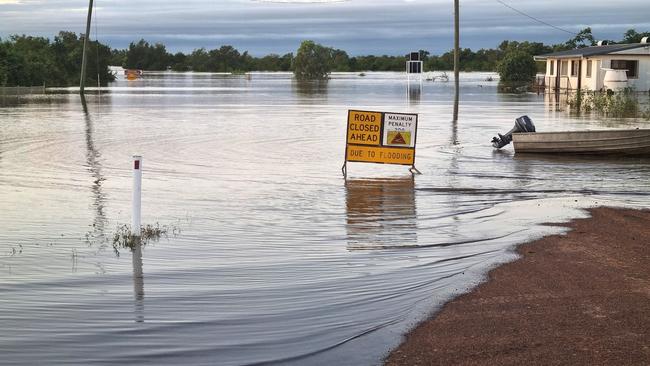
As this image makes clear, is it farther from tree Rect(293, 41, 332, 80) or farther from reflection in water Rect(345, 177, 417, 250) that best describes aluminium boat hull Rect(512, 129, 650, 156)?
tree Rect(293, 41, 332, 80)

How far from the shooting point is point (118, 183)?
1825 cm

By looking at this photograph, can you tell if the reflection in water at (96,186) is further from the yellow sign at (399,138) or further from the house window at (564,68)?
the house window at (564,68)

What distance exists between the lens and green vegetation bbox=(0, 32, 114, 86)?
78625mm

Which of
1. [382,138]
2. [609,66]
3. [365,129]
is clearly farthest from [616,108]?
[365,129]

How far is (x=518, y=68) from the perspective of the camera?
114 m

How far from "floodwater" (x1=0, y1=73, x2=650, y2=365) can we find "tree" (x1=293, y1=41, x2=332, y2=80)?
450 feet

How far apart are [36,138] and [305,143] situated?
8.74m

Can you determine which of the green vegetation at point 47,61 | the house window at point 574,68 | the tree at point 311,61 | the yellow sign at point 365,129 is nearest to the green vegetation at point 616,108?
the yellow sign at point 365,129

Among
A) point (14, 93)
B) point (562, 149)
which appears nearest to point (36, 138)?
point (562, 149)

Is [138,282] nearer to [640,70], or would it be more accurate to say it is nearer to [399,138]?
[399,138]

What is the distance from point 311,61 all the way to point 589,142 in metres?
141

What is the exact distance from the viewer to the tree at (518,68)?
372ft

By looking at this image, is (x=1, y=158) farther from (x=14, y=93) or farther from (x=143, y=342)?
(x=14, y=93)

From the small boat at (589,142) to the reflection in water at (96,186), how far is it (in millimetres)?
12416
